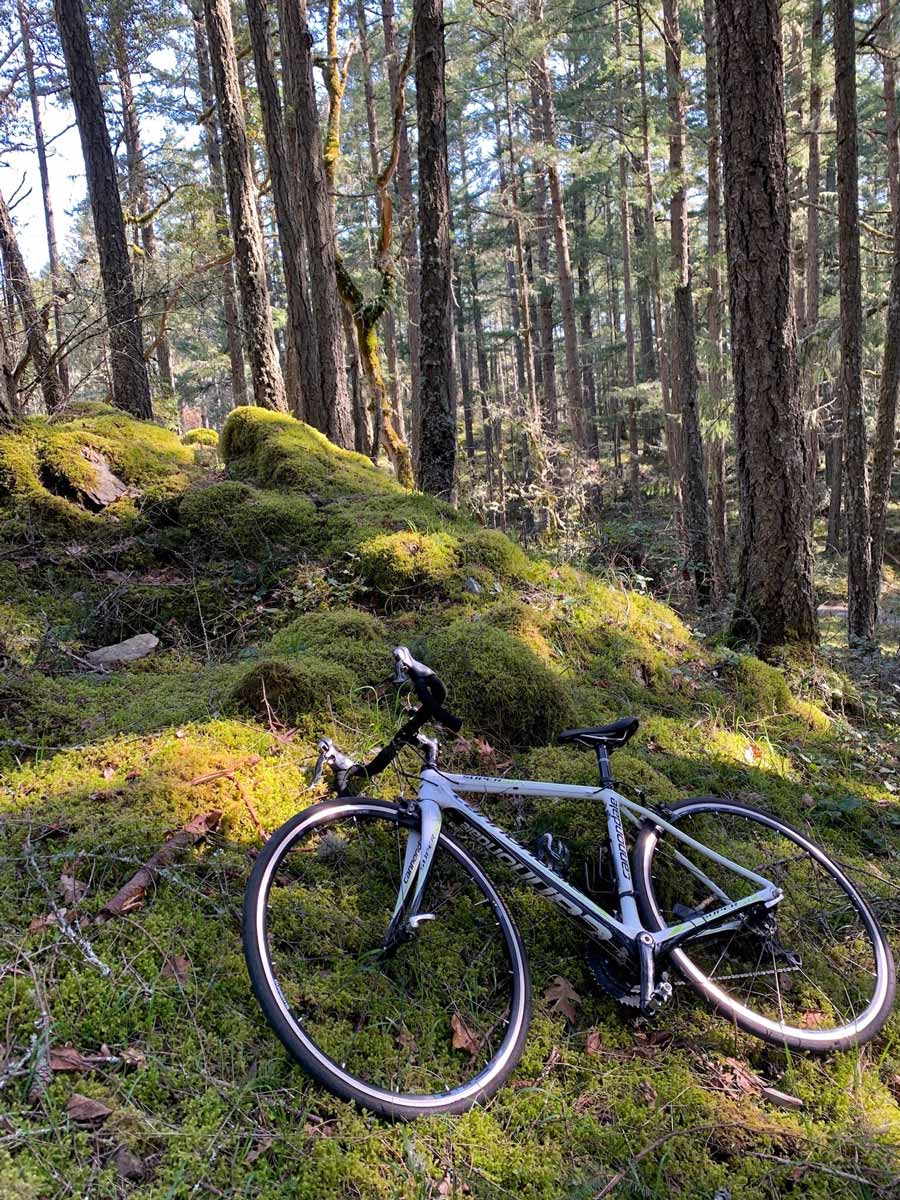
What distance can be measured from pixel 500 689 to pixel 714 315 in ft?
42.7

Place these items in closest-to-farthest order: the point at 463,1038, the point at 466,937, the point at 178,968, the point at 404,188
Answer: the point at 178,968 → the point at 463,1038 → the point at 466,937 → the point at 404,188

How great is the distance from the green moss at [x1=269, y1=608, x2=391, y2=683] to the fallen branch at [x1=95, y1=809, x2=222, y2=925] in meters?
1.41

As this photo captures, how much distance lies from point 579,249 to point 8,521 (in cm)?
2890

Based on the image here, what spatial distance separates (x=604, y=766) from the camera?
2955 mm

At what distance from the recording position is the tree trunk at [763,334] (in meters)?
5.19

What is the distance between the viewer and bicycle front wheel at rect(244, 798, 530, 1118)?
2.13m

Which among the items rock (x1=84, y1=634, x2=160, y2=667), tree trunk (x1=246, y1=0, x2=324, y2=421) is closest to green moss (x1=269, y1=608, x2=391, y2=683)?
rock (x1=84, y1=634, x2=160, y2=667)

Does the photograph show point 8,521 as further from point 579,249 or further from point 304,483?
point 579,249

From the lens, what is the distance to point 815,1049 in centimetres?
259

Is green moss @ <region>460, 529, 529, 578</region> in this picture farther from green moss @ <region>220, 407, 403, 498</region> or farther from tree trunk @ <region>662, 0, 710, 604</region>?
tree trunk @ <region>662, 0, 710, 604</region>

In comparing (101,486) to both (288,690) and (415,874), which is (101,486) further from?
(415,874)

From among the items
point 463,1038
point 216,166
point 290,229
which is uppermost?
point 216,166

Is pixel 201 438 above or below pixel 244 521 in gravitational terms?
above

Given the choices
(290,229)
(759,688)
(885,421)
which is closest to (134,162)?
(290,229)
